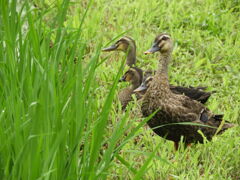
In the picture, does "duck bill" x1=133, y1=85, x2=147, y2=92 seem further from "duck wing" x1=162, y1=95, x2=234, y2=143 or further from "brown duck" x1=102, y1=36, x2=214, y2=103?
"duck wing" x1=162, y1=95, x2=234, y2=143

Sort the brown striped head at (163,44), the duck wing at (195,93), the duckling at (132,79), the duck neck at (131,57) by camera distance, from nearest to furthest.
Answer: the duck wing at (195,93) → the brown striped head at (163,44) → the duckling at (132,79) → the duck neck at (131,57)

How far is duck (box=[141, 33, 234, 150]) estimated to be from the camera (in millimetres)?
4629

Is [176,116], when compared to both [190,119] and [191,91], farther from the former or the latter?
[191,91]

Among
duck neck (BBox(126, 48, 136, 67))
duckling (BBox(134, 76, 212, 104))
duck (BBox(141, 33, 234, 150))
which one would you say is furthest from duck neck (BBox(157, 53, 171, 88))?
duck neck (BBox(126, 48, 136, 67))

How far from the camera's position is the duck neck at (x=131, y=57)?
20.3 ft

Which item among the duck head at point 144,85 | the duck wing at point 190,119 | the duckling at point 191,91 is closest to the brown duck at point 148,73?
the duckling at point 191,91

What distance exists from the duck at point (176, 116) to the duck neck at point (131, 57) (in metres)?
1.24

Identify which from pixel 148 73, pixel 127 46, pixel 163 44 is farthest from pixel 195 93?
pixel 127 46

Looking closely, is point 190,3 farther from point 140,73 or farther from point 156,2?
point 140,73

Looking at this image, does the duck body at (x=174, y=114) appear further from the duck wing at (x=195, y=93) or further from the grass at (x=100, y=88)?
the duck wing at (x=195, y=93)

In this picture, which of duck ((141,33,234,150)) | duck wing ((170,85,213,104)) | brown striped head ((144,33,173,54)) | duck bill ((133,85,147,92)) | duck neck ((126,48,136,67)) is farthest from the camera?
duck neck ((126,48,136,67))

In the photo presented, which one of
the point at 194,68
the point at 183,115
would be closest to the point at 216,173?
the point at 183,115

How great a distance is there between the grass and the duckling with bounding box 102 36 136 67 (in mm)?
152

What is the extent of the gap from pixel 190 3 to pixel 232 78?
2009mm
